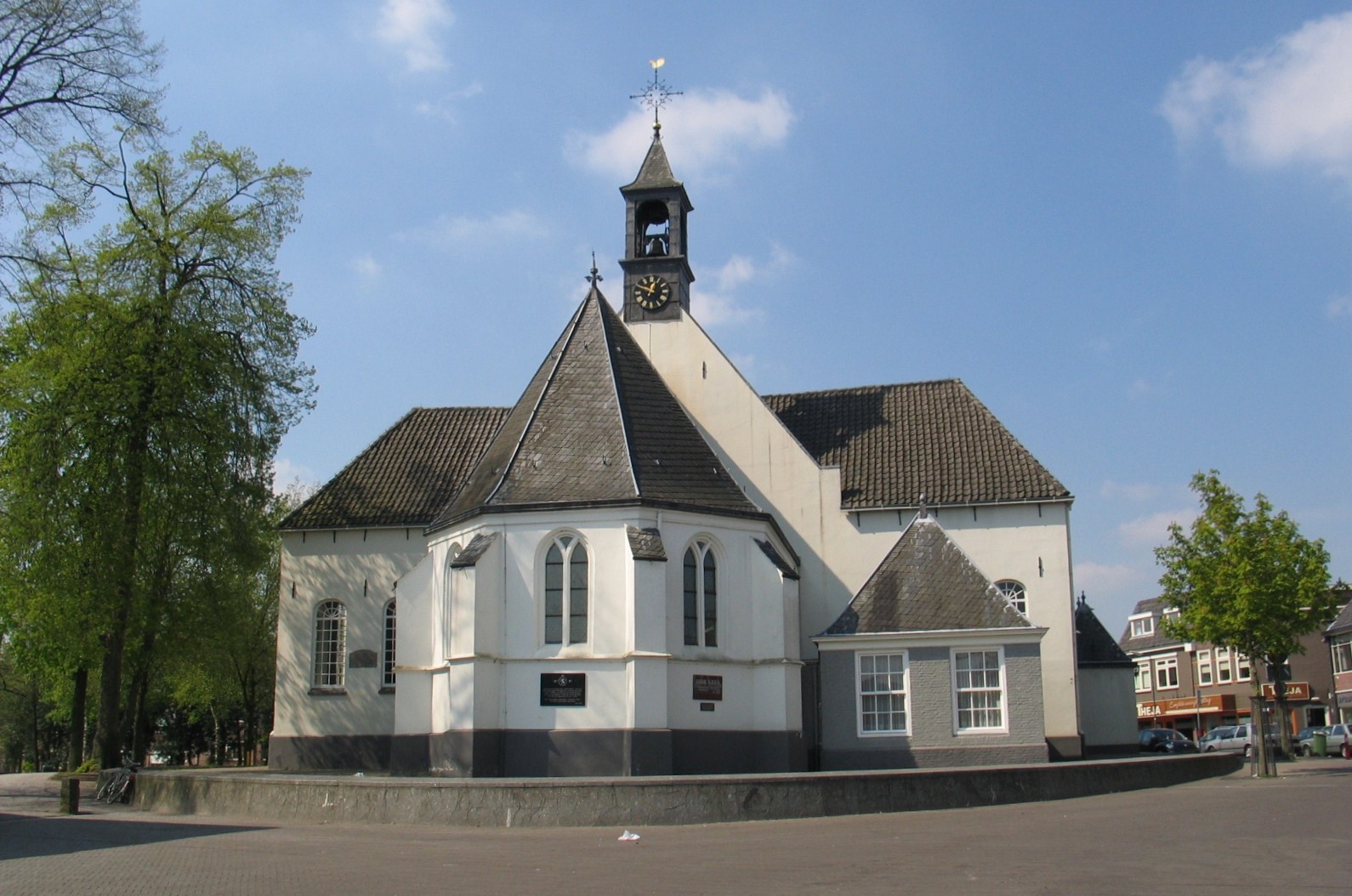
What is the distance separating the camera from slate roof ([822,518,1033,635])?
2650cm

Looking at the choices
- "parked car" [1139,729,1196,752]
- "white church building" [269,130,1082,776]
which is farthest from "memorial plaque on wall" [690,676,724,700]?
"parked car" [1139,729,1196,752]

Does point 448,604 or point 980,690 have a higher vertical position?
point 448,604

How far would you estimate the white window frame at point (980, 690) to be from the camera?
26.0 metres

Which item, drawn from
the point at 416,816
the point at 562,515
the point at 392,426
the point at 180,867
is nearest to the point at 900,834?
the point at 416,816

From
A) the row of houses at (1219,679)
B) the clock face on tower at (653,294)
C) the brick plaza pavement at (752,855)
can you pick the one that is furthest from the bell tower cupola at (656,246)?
the row of houses at (1219,679)

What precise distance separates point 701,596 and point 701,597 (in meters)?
0.02

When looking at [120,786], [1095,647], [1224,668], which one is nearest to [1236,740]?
[1095,647]

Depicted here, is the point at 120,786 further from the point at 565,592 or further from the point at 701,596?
the point at 701,596

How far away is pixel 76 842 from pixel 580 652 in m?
10.3

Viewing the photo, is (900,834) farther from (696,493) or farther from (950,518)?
(950,518)

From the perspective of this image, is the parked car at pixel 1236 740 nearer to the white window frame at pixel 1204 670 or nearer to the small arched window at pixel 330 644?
the white window frame at pixel 1204 670

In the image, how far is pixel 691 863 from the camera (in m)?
12.9

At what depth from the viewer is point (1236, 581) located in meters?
33.1

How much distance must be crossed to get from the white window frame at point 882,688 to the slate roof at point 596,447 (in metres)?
4.44
